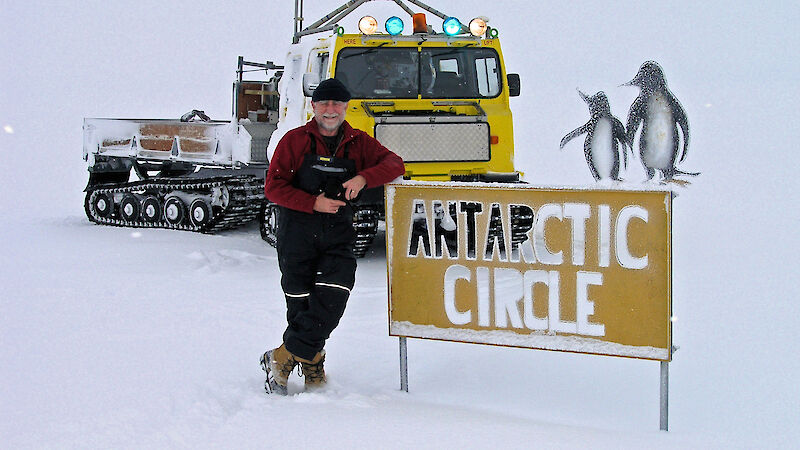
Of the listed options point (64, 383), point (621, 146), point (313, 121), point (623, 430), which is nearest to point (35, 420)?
point (64, 383)

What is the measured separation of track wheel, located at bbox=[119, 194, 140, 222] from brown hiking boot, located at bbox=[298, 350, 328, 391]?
8.09m

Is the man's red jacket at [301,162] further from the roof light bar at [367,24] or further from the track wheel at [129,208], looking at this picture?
the track wheel at [129,208]

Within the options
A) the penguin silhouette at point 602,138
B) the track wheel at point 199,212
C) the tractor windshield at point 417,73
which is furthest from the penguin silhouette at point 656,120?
the track wheel at point 199,212

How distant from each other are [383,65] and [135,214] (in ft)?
16.4

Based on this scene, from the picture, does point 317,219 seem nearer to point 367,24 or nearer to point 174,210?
point 367,24

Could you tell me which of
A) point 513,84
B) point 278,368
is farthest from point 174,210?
point 278,368

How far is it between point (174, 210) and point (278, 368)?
23.9 feet

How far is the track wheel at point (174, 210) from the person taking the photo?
11.1 m

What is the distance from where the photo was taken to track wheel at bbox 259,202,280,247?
9727 mm

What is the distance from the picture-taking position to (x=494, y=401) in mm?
4254

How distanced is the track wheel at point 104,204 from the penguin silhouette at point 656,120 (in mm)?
7501

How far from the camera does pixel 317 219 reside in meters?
4.21

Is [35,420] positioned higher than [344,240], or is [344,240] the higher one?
[344,240]

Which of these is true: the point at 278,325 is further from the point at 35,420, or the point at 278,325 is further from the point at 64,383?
the point at 35,420
